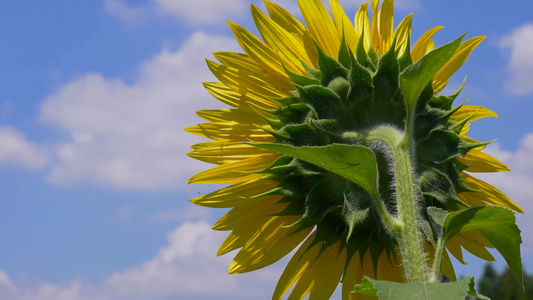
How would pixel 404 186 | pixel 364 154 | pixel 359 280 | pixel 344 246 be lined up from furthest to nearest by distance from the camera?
pixel 359 280 < pixel 344 246 < pixel 404 186 < pixel 364 154

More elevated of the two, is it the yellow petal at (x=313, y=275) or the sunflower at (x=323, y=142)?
the sunflower at (x=323, y=142)

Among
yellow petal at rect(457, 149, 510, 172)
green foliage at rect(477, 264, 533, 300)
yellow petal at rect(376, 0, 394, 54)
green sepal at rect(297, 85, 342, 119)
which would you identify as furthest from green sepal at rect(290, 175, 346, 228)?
green foliage at rect(477, 264, 533, 300)

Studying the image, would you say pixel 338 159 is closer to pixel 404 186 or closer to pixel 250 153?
pixel 404 186

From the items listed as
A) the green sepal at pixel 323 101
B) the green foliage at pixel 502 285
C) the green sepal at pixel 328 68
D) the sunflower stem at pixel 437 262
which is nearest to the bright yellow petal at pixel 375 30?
the green sepal at pixel 328 68

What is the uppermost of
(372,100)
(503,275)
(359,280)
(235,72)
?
(503,275)

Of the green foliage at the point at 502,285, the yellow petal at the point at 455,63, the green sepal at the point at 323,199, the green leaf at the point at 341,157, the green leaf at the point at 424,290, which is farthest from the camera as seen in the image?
the green foliage at the point at 502,285

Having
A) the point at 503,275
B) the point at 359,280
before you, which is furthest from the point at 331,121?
the point at 503,275

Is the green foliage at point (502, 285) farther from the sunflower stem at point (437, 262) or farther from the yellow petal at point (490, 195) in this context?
the sunflower stem at point (437, 262)

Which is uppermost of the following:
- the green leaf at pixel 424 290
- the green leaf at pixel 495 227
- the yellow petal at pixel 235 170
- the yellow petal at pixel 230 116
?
the yellow petal at pixel 230 116
